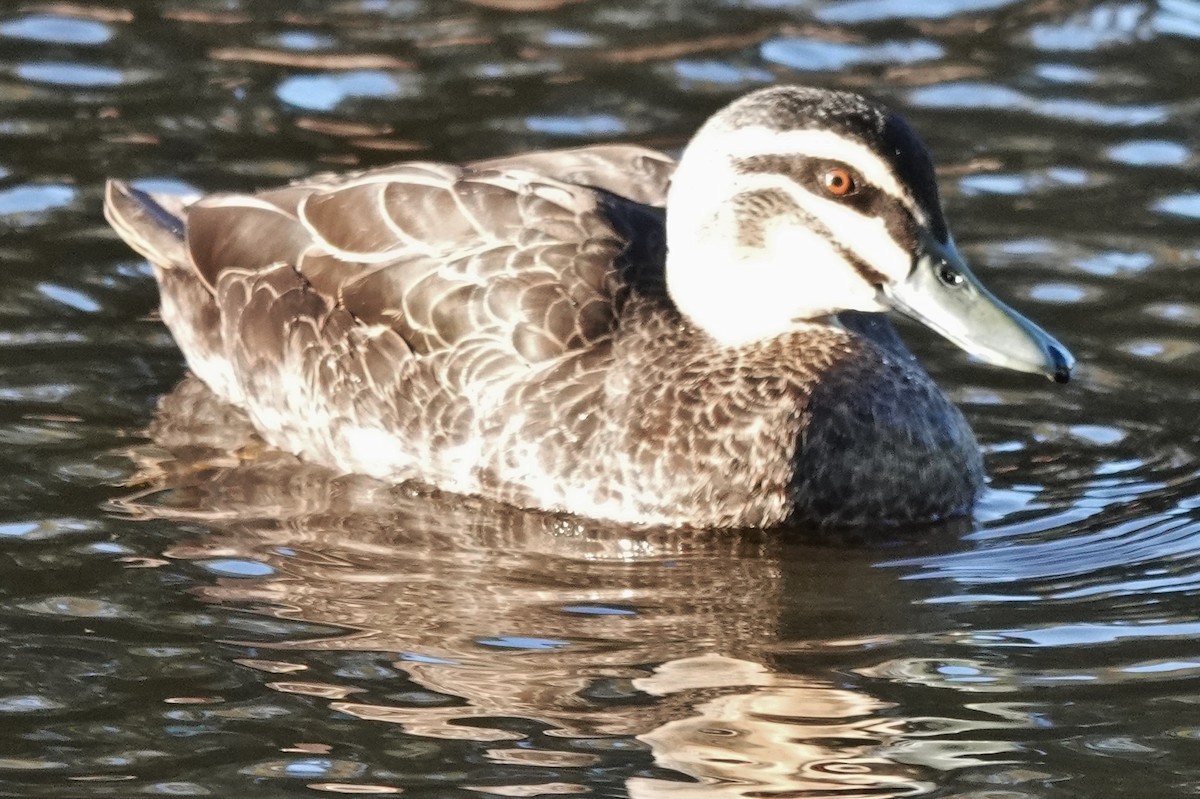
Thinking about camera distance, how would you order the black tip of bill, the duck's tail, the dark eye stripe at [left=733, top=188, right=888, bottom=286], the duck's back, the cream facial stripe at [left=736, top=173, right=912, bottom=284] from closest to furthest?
the black tip of bill
the cream facial stripe at [left=736, top=173, right=912, bottom=284]
the dark eye stripe at [left=733, top=188, right=888, bottom=286]
the duck's back
the duck's tail

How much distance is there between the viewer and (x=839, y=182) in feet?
30.9

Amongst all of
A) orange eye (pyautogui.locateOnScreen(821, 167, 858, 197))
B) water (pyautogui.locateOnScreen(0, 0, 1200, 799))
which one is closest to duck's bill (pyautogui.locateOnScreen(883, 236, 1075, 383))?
orange eye (pyautogui.locateOnScreen(821, 167, 858, 197))

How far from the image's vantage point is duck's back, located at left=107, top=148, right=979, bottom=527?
387 inches

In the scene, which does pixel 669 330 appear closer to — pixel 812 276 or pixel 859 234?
pixel 812 276

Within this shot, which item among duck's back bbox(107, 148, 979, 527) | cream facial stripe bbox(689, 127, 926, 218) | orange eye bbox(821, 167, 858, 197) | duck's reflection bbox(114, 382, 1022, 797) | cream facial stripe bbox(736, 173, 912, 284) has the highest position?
cream facial stripe bbox(689, 127, 926, 218)

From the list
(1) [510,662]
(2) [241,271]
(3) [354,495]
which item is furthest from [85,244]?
(1) [510,662]

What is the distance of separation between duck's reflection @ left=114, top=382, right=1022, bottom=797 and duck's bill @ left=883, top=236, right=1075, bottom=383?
38.8 inches

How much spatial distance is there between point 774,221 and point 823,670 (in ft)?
7.22

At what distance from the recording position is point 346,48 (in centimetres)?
1525

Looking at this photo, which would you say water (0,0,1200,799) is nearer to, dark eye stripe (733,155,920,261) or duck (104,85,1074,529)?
duck (104,85,1074,529)

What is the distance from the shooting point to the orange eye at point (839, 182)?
9.39m

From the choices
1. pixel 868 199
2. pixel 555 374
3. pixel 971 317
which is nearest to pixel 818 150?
pixel 868 199

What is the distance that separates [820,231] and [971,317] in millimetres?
706

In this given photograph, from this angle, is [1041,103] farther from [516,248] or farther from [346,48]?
[516,248]
